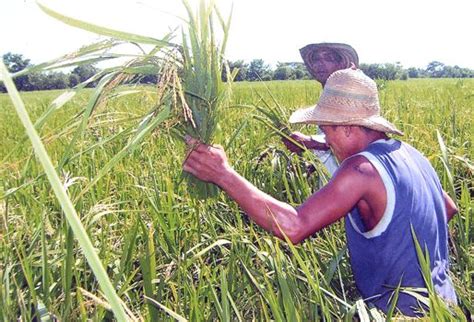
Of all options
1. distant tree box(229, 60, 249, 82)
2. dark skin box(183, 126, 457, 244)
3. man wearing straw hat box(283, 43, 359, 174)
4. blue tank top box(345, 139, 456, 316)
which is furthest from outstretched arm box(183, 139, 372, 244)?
man wearing straw hat box(283, 43, 359, 174)

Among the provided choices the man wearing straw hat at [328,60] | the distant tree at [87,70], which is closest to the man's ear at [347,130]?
the distant tree at [87,70]

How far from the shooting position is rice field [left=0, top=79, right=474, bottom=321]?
3.70 feet

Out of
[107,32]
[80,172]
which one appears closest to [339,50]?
[80,172]

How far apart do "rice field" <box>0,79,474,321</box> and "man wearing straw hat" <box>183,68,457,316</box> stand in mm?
72

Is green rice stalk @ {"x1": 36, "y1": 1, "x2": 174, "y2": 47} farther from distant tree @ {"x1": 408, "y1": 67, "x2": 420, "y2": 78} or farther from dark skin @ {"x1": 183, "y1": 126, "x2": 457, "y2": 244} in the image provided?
distant tree @ {"x1": 408, "y1": 67, "x2": 420, "y2": 78}

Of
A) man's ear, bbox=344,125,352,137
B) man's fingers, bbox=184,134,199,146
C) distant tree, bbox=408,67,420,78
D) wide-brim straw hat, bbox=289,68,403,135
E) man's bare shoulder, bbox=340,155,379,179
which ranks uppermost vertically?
wide-brim straw hat, bbox=289,68,403,135

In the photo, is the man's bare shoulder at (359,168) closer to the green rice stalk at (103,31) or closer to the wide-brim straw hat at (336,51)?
the green rice stalk at (103,31)

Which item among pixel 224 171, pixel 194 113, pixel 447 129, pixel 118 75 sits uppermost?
pixel 118 75

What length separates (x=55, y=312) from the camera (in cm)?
116

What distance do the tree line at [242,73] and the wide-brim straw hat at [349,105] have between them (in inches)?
10.4

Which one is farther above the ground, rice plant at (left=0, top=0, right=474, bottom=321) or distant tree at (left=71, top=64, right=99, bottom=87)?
distant tree at (left=71, top=64, right=99, bottom=87)

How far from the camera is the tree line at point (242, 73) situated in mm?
1361

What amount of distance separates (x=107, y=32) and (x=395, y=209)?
0.88 meters

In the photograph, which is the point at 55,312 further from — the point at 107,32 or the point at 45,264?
the point at 107,32
